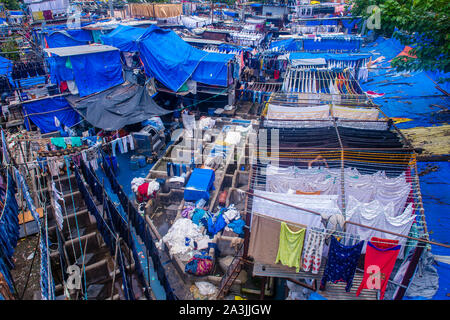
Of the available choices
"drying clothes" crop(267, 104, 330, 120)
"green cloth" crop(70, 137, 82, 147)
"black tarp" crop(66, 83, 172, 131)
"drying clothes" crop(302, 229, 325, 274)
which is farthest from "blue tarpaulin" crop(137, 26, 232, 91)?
"drying clothes" crop(302, 229, 325, 274)

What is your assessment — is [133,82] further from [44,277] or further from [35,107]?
[44,277]

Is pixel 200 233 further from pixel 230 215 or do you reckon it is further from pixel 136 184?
pixel 136 184

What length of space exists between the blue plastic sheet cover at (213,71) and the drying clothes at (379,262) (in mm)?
17388

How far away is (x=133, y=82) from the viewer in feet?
76.0

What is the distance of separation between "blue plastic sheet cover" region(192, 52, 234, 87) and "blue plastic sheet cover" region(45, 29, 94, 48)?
14.7 meters

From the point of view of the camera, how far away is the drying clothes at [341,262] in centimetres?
759

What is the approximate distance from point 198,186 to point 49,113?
575 inches

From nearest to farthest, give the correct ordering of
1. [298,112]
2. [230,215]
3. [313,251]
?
[313,251]
[230,215]
[298,112]

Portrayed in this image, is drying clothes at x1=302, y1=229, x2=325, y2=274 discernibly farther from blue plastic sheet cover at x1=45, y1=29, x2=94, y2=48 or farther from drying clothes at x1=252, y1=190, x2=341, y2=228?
blue plastic sheet cover at x1=45, y1=29, x2=94, y2=48

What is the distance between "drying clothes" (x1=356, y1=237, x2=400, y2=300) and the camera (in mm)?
7485

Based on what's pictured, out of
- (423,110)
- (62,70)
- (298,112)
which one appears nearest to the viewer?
(298,112)

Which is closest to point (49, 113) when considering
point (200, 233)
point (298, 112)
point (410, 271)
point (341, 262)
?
point (200, 233)

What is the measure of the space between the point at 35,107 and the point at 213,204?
53.5 feet

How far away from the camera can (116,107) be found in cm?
1880
